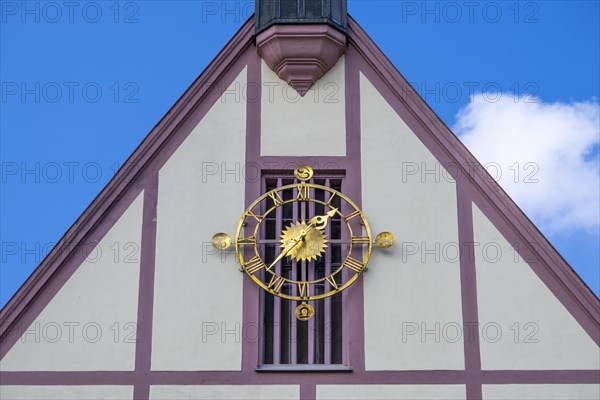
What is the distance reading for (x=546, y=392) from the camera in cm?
1969

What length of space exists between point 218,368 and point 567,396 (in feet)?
13.6

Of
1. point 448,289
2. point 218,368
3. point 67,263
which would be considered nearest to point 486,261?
point 448,289

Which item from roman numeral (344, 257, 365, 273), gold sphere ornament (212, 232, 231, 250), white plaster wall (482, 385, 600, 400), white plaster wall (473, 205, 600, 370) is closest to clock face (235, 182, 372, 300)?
roman numeral (344, 257, 365, 273)

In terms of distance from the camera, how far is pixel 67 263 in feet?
66.9

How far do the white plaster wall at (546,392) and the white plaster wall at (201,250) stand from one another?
A: 3154 mm

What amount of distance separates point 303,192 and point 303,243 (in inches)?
28.9

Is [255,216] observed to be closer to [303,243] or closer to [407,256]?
[303,243]

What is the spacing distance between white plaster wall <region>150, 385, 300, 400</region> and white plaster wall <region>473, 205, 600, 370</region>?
2.35m

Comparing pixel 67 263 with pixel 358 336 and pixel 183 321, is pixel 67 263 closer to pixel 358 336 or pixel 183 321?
pixel 183 321

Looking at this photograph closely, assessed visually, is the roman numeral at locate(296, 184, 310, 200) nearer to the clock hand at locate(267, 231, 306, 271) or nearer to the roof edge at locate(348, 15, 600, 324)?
the clock hand at locate(267, 231, 306, 271)

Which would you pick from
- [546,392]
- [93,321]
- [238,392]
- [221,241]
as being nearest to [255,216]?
[221,241]

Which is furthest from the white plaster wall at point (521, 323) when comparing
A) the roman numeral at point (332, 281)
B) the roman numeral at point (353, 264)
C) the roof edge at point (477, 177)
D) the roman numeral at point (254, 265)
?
the roman numeral at point (254, 265)

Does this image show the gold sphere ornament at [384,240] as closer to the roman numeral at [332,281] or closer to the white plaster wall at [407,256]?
the white plaster wall at [407,256]

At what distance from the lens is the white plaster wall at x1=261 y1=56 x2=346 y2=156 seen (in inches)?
826
